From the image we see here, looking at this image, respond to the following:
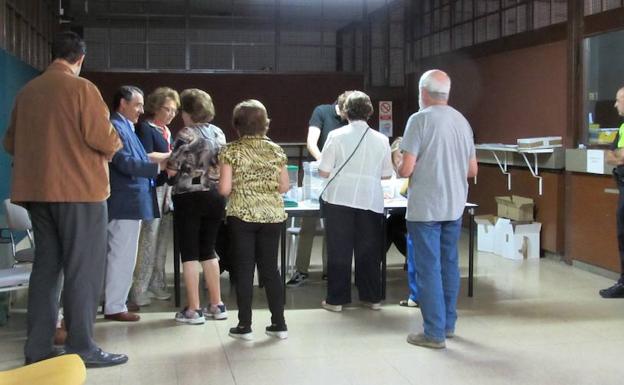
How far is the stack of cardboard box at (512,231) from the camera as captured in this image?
710 centimetres

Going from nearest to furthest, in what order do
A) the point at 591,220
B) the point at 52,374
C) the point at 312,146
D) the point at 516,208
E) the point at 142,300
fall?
the point at 52,374, the point at 142,300, the point at 312,146, the point at 591,220, the point at 516,208

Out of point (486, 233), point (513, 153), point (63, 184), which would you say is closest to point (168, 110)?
point (63, 184)

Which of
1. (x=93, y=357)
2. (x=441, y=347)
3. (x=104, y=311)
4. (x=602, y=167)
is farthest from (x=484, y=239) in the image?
(x=93, y=357)

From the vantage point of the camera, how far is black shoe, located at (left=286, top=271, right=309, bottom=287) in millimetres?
5734

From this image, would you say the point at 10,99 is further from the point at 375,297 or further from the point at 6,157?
the point at 375,297

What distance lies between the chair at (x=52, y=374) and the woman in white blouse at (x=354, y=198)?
3212mm

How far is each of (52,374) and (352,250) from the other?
11.3 ft

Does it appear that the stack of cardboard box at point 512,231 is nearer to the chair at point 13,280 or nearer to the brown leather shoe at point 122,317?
the brown leather shoe at point 122,317

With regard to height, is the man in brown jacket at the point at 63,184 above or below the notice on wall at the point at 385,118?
below

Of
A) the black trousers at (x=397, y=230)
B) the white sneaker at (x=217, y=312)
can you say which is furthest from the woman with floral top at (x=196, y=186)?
the black trousers at (x=397, y=230)

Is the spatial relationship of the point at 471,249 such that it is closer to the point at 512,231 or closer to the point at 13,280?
the point at 512,231

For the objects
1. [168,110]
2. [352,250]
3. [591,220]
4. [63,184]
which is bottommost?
[352,250]

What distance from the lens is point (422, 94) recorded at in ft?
13.5

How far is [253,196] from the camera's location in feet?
13.3
